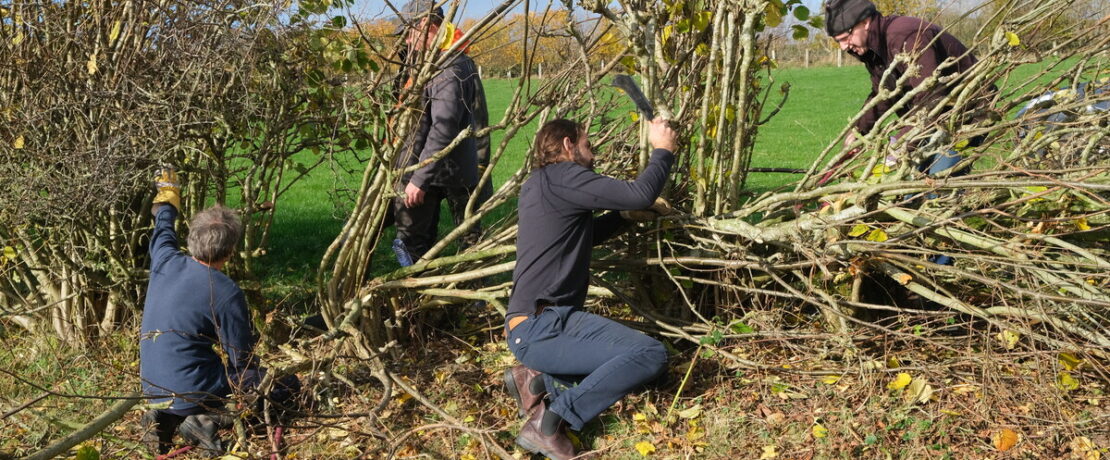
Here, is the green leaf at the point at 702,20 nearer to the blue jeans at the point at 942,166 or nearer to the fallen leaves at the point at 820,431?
the blue jeans at the point at 942,166

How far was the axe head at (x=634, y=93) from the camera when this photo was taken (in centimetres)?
350

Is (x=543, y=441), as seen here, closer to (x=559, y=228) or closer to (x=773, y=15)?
(x=559, y=228)

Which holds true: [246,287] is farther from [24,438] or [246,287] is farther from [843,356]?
[843,356]

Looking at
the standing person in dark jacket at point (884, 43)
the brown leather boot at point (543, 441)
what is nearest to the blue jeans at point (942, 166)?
the standing person in dark jacket at point (884, 43)

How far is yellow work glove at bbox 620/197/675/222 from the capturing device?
3.80 metres

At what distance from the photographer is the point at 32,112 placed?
4125 mm

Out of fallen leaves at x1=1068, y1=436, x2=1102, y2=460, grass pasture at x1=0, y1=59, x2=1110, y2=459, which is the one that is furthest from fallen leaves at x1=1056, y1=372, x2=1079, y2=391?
fallen leaves at x1=1068, y1=436, x2=1102, y2=460

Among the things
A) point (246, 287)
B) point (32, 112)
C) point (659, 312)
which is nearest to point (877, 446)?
point (659, 312)

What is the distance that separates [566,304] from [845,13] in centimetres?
233

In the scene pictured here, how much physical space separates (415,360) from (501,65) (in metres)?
1.57

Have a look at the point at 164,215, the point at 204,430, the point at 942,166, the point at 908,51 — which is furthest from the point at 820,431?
the point at 164,215

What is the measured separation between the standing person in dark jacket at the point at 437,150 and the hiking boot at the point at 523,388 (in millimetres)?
1001

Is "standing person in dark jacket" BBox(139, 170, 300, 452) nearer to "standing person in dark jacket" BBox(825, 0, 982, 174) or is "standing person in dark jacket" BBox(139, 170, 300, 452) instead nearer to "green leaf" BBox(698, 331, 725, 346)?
"green leaf" BBox(698, 331, 725, 346)

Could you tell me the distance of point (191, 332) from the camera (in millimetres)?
3492
